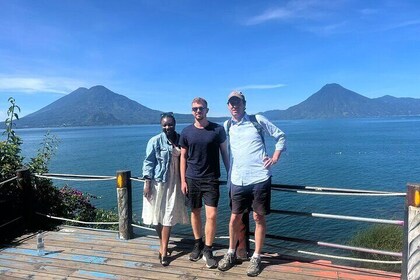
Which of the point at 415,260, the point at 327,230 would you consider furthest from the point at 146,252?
the point at 327,230

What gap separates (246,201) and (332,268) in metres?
1.34

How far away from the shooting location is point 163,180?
4648mm

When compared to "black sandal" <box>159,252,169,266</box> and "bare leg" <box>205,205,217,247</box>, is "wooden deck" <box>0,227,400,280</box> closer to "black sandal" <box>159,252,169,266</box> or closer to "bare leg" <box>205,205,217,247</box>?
"black sandal" <box>159,252,169,266</box>

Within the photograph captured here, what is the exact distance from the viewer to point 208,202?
14.4 ft

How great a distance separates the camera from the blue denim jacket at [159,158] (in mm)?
4648

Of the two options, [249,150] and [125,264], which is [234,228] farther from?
[125,264]

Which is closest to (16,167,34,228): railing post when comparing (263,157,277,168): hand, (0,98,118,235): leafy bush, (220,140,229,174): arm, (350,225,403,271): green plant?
(0,98,118,235): leafy bush

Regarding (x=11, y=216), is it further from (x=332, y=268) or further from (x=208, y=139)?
(x=332, y=268)

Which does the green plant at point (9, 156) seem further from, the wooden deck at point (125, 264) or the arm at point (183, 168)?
the arm at point (183, 168)

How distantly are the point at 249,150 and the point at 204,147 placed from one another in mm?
566

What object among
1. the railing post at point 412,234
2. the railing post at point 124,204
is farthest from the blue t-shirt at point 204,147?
the railing post at point 412,234

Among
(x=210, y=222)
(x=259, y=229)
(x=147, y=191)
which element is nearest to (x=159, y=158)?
(x=147, y=191)

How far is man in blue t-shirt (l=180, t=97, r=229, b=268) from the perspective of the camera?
4324mm

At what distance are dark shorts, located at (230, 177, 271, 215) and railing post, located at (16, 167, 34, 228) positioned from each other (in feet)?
13.4
